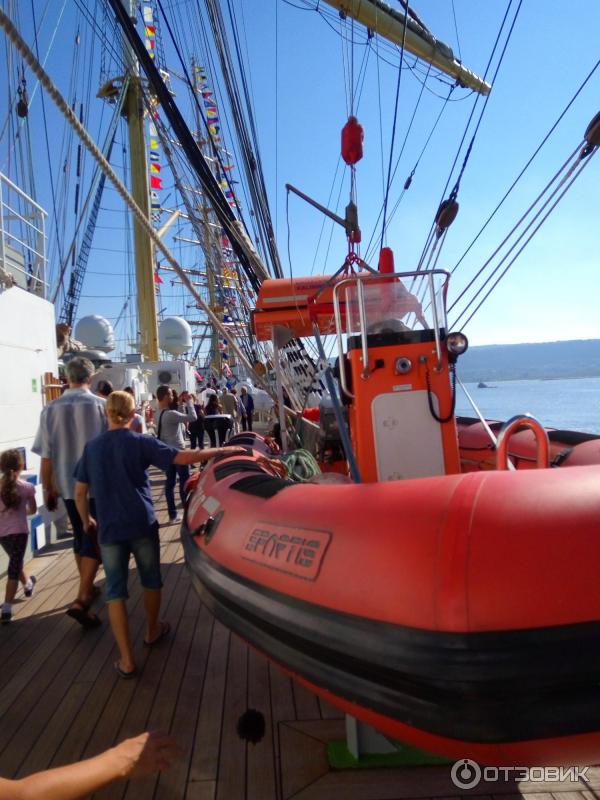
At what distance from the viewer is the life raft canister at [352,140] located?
4.62 metres

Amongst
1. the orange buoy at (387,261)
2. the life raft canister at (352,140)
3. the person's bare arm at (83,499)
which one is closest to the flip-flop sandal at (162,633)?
the person's bare arm at (83,499)

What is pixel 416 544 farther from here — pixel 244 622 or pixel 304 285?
pixel 304 285

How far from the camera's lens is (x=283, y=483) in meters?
2.27

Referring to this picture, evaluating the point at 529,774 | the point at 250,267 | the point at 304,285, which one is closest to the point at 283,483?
the point at 529,774

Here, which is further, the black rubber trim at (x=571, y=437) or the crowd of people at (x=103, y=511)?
the black rubber trim at (x=571, y=437)

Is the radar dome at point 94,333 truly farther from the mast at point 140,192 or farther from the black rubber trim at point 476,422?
the black rubber trim at point 476,422

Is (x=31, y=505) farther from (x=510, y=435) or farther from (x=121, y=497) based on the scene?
(x=510, y=435)

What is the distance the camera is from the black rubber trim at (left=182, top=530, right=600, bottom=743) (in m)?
1.28

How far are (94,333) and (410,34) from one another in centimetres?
1553

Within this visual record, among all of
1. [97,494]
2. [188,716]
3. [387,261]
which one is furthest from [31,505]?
[387,261]

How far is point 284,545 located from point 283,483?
1.62 feet

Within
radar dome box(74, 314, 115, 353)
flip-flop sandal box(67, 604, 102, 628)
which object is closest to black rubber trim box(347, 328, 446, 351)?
flip-flop sandal box(67, 604, 102, 628)

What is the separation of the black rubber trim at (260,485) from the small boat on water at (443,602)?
0.08 m

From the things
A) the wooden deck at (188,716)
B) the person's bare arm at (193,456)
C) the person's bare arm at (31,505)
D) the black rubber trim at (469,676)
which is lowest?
the wooden deck at (188,716)
